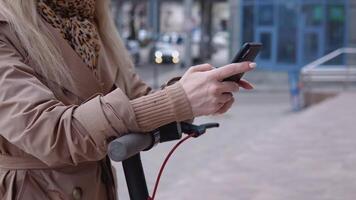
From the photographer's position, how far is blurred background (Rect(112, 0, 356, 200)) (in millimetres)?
6875

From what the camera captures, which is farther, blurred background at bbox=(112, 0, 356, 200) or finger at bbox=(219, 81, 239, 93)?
blurred background at bbox=(112, 0, 356, 200)

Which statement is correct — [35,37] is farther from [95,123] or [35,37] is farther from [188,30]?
[188,30]

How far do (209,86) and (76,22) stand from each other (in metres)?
0.50

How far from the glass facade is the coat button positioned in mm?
24128

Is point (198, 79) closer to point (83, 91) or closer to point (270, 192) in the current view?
point (83, 91)

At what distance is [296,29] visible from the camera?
25.9 metres

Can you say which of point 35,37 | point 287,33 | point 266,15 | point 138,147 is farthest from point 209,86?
point 266,15

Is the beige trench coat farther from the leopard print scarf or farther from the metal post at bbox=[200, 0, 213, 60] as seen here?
the metal post at bbox=[200, 0, 213, 60]

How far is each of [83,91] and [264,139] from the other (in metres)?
8.55

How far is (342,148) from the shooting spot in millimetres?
8945

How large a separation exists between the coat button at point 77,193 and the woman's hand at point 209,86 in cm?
40

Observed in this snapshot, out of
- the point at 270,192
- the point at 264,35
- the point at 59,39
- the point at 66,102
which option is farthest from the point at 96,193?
the point at 264,35

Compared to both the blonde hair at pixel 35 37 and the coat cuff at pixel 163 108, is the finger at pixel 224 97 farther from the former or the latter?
the blonde hair at pixel 35 37

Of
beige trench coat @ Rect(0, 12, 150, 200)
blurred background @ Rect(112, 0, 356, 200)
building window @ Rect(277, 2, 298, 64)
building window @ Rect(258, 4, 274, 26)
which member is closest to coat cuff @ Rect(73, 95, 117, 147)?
beige trench coat @ Rect(0, 12, 150, 200)
